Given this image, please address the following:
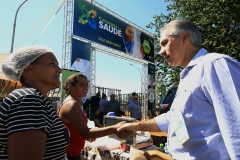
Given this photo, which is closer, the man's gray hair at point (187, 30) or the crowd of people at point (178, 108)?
the crowd of people at point (178, 108)

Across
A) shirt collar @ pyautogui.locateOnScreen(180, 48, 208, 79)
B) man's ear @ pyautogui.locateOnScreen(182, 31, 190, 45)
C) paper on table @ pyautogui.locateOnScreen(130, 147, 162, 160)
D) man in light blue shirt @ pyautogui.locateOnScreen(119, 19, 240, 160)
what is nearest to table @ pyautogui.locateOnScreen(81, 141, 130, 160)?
paper on table @ pyautogui.locateOnScreen(130, 147, 162, 160)

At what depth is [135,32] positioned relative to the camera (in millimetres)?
13625

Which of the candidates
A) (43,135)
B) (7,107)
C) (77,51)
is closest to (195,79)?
(43,135)

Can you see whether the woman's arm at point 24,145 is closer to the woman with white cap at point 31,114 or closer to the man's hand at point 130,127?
the woman with white cap at point 31,114

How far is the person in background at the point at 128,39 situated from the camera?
41.2 feet

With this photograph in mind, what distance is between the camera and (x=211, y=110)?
46.2 inches

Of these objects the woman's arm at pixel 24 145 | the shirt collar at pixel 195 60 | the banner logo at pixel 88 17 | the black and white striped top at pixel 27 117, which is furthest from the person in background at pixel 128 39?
the woman's arm at pixel 24 145

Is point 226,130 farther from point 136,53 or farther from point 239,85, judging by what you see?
point 136,53

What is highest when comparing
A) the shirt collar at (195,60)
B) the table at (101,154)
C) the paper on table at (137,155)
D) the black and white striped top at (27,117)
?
the shirt collar at (195,60)

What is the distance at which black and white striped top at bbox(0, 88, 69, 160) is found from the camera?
3.17 ft

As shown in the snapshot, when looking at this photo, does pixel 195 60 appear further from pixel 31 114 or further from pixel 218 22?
pixel 218 22

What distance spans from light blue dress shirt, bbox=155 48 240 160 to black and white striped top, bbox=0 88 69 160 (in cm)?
78

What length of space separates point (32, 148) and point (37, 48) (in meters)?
0.65

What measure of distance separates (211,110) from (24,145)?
40.0 inches
